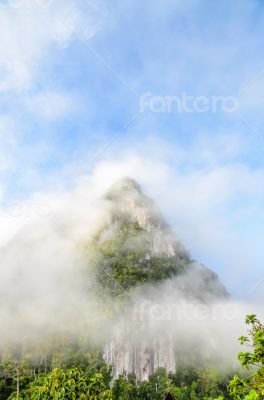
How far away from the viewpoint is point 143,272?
168 metres

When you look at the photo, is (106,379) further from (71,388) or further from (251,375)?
(251,375)

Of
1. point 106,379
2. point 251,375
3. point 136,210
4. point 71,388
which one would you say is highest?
point 136,210

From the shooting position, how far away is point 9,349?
4685 inches

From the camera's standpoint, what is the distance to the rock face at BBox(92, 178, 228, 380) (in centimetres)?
13075

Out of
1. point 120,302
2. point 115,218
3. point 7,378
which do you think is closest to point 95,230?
point 115,218

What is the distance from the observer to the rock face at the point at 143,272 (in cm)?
Result: 13075

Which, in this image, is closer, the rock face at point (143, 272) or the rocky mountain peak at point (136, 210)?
the rock face at point (143, 272)

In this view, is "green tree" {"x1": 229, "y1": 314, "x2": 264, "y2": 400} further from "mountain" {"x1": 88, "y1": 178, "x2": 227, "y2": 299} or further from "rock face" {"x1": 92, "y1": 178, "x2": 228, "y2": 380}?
"mountain" {"x1": 88, "y1": 178, "x2": 227, "y2": 299}

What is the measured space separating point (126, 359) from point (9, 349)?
4255cm

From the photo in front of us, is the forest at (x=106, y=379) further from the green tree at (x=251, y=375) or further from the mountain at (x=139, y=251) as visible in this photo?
the mountain at (x=139, y=251)

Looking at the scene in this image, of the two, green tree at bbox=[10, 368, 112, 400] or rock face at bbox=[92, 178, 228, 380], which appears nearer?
green tree at bbox=[10, 368, 112, 400]

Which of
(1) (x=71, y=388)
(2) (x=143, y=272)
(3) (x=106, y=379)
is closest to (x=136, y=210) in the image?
(2) (x=143, y=272)

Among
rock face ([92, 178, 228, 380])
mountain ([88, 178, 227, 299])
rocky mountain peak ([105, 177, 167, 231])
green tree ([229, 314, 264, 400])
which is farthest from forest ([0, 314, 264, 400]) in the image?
rocky mountain peak ([105, 177, 167, 231])

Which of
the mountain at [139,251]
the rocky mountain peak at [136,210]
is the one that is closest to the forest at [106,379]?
the mountain at [139,251]
